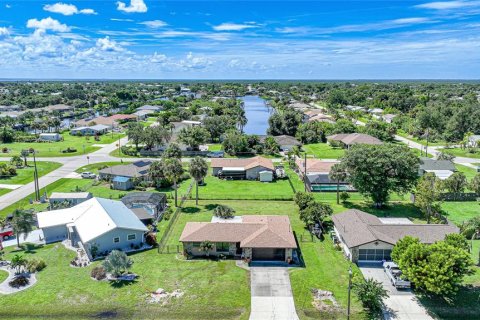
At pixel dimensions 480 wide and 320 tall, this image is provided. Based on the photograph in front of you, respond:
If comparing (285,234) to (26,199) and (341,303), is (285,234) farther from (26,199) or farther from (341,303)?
(26,199)

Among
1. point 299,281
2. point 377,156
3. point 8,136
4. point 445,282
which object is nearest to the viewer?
point 445,282

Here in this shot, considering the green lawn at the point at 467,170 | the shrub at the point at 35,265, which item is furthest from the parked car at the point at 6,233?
the green lawn at the point at 467,170

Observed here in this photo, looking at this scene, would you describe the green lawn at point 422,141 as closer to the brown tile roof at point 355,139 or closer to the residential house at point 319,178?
the brown tile roof at point 355,139

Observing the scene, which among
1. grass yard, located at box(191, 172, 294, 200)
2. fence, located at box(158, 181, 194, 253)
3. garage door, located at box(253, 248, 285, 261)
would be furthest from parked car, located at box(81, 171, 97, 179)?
garage door, located at box(253, 248, 285, 261)

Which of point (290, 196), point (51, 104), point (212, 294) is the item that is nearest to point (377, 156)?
point (290, 196)

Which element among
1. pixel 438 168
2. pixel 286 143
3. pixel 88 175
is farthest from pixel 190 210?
pixel 286 143
